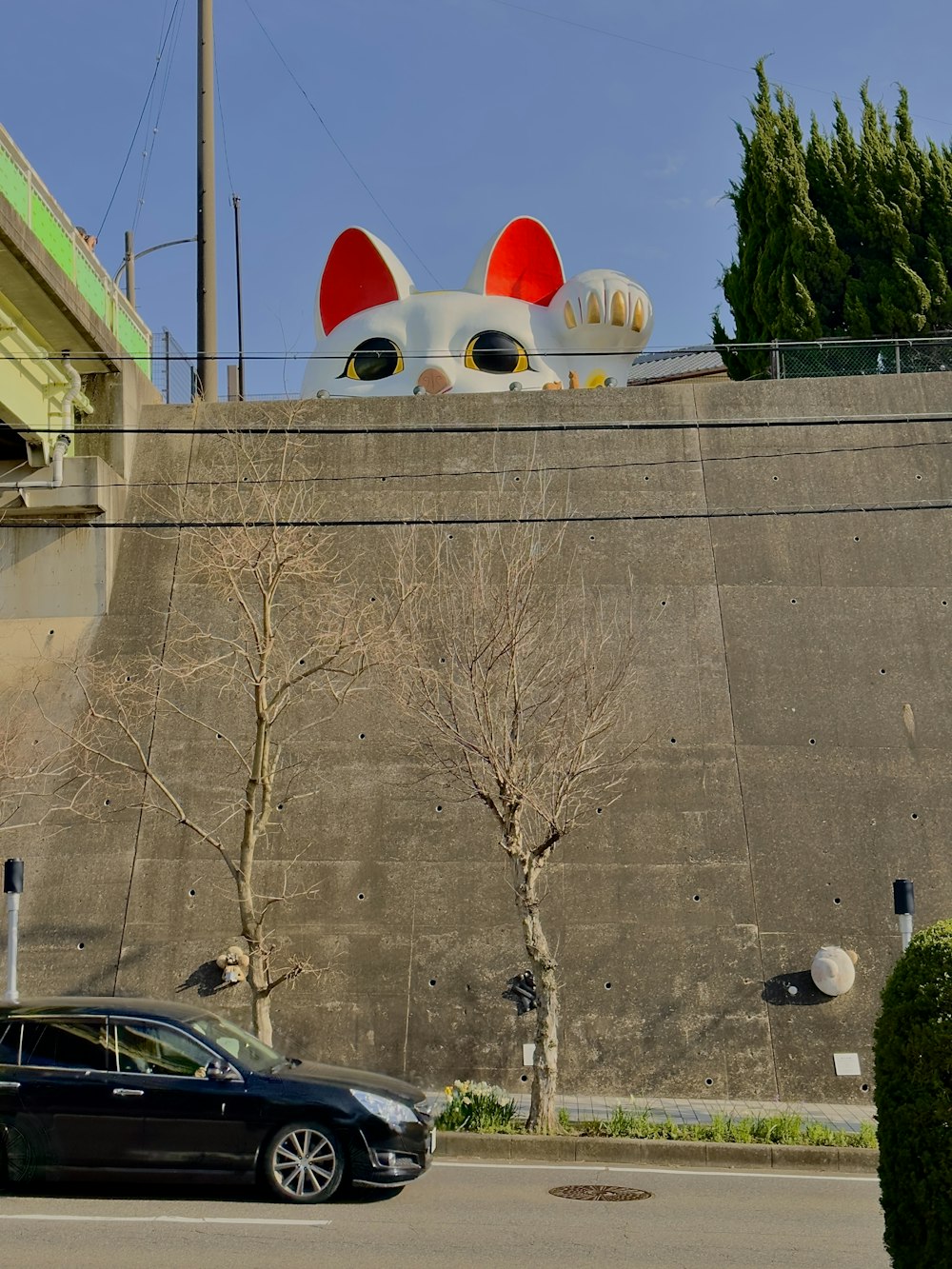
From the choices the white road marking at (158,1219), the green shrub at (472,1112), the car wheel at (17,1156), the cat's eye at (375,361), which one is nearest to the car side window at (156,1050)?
the car wheel at (17,1156)

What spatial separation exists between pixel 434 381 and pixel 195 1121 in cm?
1570

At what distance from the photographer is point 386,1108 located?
933 cm

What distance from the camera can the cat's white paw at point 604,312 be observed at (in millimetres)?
22391

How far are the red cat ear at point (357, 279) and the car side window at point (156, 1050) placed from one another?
16522 mm

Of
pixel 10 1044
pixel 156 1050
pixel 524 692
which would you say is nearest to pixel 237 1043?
pixel 156 1050

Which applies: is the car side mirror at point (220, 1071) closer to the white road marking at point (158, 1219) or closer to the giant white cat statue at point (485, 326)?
the white road marking at point (158, 1219)

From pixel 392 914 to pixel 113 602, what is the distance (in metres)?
6.74

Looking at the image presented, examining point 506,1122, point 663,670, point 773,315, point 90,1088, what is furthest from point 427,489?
point 773,315

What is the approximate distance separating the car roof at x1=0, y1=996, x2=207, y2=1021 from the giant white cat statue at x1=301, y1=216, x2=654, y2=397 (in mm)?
14284

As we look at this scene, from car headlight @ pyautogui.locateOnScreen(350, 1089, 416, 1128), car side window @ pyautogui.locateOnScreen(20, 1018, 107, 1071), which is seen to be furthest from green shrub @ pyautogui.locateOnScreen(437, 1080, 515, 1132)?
car side window @ pyautogui.locateOnScreen(20, 1018, 107, 1071)

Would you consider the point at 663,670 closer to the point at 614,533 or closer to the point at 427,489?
the point at 614,533

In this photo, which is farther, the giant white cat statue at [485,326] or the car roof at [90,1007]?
the giant white cat statue at [485,326]

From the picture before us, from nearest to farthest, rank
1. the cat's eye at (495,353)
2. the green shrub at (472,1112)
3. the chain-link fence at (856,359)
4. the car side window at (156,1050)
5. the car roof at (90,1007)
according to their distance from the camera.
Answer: the car side window at (156,1050) → the car roof at (90,1007) → the green shrub at (472,1112) → the chain-link fence at (856,359) → the cat's eye at (495,353)

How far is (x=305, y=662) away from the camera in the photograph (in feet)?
56.7
